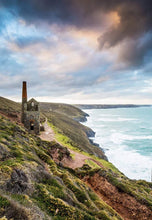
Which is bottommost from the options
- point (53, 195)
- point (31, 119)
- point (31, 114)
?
point (53, 195)

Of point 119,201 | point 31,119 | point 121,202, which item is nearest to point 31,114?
point 31,119

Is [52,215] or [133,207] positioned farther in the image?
[133,207]

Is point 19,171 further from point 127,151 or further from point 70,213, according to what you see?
point 127,151

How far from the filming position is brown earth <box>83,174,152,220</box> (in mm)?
13578

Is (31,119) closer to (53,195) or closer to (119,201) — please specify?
(119,201)

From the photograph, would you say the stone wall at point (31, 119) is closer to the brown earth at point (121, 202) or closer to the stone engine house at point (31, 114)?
the stone engine house at point (31, 114)

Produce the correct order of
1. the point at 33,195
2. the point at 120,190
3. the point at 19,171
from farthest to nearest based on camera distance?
the point at 120,190 → the point at 19,171 → the point at 33,195

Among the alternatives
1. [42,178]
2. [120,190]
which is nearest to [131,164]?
[120,190]

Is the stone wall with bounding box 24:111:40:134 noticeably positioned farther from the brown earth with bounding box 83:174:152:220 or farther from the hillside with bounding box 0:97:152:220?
the brown earth with bounding box 83:174:152:220

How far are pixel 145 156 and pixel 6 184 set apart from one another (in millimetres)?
49247

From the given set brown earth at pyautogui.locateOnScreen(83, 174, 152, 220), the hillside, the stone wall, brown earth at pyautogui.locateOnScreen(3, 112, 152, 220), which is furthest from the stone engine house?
brown earth at pyautogui.locateOnScreen(83, 174, 152, 220)

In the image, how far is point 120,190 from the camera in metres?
15.5

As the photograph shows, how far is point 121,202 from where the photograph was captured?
1470 centimetres

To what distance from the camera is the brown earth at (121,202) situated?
44.5 ft
